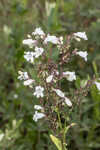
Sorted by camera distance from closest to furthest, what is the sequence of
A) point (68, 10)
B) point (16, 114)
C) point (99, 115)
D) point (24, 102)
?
point (99, 115)
point (24, 102)
point (16, 114)
point (68, 10)

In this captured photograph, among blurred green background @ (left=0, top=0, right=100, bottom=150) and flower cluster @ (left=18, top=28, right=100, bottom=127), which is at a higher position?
blurred green background @ (left=0, top=0, right=100, bottom=150)

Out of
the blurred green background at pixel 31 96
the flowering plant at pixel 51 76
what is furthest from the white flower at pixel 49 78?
the blurred green background at pixel 31 96

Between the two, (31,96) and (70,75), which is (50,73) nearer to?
(70,75)

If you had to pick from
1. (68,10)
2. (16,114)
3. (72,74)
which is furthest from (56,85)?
(68,10)

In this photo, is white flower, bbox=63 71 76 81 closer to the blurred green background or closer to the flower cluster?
the flower cluster

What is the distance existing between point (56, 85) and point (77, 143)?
1268mm

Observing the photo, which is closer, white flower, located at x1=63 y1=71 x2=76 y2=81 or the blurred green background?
white flower, located at x1=63 y1=71 x2=76 y2=81

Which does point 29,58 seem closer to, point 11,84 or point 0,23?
point 11,84

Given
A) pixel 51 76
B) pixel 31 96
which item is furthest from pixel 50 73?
pixel 31 96

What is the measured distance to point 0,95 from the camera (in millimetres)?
2900

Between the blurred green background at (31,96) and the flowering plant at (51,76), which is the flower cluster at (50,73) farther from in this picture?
the blurred green background at (31,96)

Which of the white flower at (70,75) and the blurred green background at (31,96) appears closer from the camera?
the white flower at (70,75)

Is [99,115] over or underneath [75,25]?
underneath

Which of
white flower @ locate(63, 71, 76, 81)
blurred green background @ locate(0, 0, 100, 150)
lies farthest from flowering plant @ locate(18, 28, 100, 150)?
blurred green background @ locate(0, 0, 100, 150)
